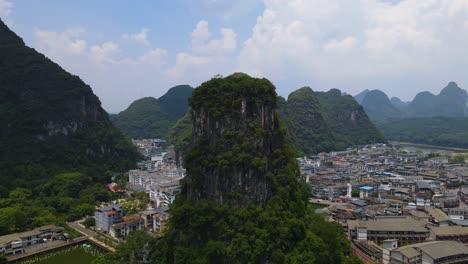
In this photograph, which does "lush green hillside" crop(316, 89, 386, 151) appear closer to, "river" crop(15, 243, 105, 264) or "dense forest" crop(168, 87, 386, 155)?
"dense forest" crop(168, 87, 386, 155)

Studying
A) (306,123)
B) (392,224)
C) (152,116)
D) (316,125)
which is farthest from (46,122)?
(152,116)

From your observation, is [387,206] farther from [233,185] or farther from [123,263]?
[123,263]

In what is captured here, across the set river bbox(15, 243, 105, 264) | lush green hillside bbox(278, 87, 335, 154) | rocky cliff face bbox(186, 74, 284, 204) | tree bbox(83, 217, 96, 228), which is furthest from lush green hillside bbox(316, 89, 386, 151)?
river bbox(15, 243, 105, 264)

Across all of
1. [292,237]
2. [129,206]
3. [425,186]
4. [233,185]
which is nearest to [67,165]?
[129,206]

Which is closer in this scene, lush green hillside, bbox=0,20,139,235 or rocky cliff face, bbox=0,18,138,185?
lush green hillside, bbox=0,20,139,235

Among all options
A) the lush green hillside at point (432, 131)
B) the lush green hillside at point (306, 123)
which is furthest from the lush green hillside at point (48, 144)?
the lush green hillside at point (432, 131)

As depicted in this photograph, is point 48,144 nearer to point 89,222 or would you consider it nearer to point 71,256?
point 89,222

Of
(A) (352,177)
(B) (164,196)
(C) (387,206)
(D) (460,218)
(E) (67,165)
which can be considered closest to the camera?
(D) (460,218)
